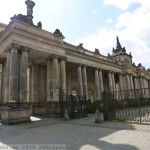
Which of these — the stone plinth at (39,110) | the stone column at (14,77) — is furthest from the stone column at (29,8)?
the stone plinth at (39,110)

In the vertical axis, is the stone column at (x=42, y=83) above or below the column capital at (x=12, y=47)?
below

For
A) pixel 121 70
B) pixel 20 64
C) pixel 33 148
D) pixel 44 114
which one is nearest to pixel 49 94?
pixel 44 114

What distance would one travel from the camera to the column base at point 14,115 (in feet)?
49.5

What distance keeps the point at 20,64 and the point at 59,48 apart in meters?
5.86

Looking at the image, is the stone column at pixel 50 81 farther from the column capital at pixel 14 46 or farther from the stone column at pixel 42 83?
the column capital at pixel 14 46

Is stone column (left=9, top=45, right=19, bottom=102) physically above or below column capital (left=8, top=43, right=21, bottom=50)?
below

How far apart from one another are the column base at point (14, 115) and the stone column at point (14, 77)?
103 centimetres

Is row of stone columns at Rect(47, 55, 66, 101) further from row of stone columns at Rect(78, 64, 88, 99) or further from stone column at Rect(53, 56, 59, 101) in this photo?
row of stone columns at Rect(78, 64, 88, 99)

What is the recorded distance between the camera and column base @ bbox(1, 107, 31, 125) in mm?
15086

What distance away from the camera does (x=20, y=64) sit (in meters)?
18.0

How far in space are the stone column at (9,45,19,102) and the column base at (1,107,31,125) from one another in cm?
103

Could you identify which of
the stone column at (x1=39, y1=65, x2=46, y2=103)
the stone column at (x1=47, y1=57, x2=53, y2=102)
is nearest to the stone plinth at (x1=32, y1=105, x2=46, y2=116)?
the stone column at (x1=39, y1=65, x2=46, y2=103)

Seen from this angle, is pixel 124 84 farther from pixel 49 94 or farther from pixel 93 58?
pixel 49 94

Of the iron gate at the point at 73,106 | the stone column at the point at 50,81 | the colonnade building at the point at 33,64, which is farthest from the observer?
the stone column at the point at 50,81
